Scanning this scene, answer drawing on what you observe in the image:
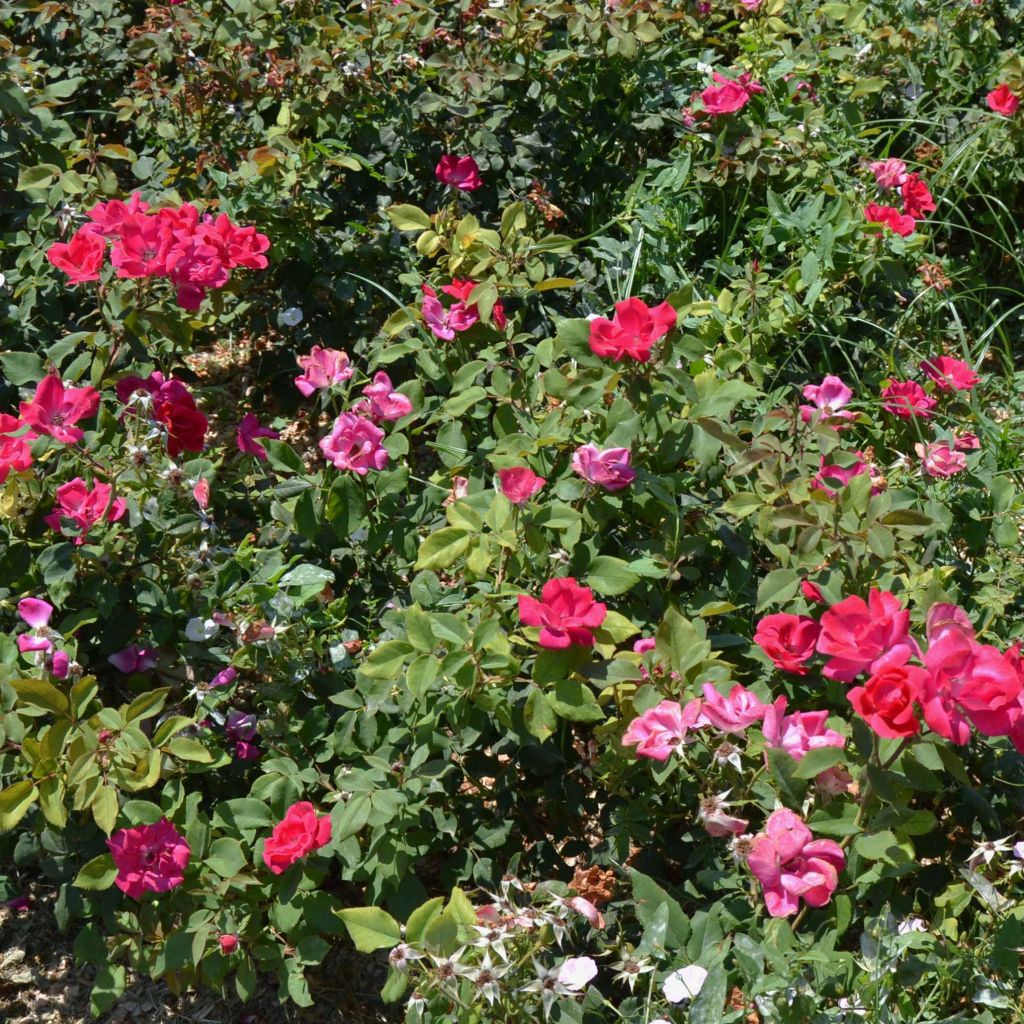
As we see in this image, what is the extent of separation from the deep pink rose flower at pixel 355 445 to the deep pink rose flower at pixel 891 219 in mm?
1489

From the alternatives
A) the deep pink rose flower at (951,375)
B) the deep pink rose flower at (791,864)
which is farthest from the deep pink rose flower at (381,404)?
the deep pink rose flower at (951,375)

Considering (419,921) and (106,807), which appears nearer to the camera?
(419,921)

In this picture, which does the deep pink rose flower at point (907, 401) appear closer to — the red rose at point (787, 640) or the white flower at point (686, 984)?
the red rose at point (787, 640)

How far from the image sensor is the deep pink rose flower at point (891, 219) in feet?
9.23

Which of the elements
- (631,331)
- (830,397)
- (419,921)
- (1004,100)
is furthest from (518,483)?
(1004,100)

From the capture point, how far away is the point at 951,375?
2.66 m

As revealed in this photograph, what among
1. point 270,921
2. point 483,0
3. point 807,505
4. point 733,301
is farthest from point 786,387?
point 270,921

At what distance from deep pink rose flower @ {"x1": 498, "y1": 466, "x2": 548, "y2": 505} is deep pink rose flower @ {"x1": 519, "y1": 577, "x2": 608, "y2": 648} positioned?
20 cm

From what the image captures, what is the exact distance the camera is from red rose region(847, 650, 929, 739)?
1419mm

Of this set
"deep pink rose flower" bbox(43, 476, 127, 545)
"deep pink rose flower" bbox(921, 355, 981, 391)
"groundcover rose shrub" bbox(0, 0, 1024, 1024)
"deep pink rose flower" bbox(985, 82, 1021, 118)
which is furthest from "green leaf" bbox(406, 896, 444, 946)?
"deep pink rose flower" bbox(985, 82, 1021, 118)

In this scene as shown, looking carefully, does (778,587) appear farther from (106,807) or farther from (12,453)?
(12,453)

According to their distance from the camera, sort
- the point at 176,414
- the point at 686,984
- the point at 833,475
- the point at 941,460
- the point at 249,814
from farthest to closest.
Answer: the point at 941,460 < the point at 176,414 < the point at 833,475 < the point at 249,814 < the point at 686,984

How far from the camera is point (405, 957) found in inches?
60.6

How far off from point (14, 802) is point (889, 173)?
2.46m
